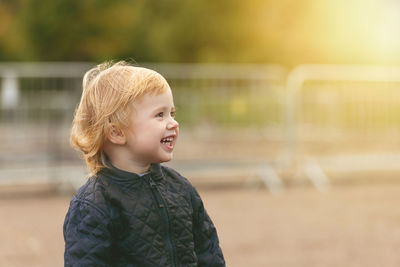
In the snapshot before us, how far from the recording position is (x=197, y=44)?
115 ft

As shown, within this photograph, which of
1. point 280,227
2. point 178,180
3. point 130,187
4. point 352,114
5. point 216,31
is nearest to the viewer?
point 130,187

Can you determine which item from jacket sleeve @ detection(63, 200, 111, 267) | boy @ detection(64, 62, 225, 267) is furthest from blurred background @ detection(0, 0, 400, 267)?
jacket sleeve @ detection(63, 200, 111, 267)

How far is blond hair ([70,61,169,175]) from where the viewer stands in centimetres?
250

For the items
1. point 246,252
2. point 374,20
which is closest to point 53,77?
point 246,252

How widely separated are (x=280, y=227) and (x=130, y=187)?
16.6 feet

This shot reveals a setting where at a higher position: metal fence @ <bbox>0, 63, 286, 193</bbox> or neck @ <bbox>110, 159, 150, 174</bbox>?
metal fence @ <bbox>0, 63, 286, 193</bbox>

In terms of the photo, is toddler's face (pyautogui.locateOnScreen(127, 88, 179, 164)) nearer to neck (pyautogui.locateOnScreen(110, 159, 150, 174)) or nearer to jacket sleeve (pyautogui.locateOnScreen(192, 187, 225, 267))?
neck (pyautogui.locateOnScreen(110, 159, 150, 174))

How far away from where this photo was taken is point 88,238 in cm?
239

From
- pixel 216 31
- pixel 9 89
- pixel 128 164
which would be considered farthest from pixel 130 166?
pixel 216 31

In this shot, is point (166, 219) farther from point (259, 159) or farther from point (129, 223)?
point (259, 159)

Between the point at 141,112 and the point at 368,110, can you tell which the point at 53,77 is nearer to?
the point at 368,110

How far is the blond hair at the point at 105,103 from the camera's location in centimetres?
250

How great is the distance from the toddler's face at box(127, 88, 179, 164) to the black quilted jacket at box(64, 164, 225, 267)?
8 centimetres

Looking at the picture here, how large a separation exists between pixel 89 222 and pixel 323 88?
8581mm
